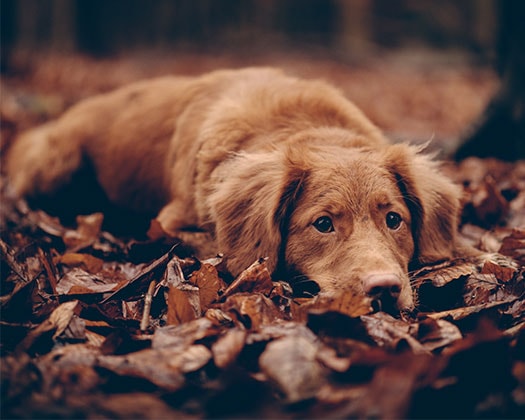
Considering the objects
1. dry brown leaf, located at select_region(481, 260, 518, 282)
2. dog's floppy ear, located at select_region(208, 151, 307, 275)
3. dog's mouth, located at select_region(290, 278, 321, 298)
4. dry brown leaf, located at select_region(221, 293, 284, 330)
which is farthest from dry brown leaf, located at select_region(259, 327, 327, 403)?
dry brown leaf, located at select_region(481, 260, 518, 282)

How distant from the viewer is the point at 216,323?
228 centimetres

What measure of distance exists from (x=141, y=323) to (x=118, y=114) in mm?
2728

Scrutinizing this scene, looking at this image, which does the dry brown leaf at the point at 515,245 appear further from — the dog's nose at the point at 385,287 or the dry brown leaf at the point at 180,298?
the dry brown leaf at the point at 180,298

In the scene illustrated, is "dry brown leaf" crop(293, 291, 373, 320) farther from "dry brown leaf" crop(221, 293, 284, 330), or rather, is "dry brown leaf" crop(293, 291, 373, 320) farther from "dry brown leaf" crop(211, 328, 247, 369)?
"dry brown leaf" crop(211, 328, 247, 369)

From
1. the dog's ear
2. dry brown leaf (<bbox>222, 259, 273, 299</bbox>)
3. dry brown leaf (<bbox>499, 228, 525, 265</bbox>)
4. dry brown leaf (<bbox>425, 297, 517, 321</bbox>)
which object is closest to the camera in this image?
dry brown leaf (<bbox>425, 297, 517, 321</bbox>)

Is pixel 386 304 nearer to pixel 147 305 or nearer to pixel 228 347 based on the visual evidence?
pixel 228 347

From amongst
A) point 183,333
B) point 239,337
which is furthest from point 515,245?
point 183,333

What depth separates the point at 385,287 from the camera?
2.50m

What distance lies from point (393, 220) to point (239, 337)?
1393 millimetres

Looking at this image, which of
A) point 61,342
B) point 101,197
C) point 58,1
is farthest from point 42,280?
point 58,1

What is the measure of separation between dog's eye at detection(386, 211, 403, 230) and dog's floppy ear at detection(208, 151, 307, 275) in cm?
Result: 49

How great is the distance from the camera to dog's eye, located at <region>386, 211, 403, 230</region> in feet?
10.4

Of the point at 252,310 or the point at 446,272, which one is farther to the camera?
the point at 446,272

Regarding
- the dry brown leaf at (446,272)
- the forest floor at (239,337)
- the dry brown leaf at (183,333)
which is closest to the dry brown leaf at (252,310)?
the forest floor at (239,337)
